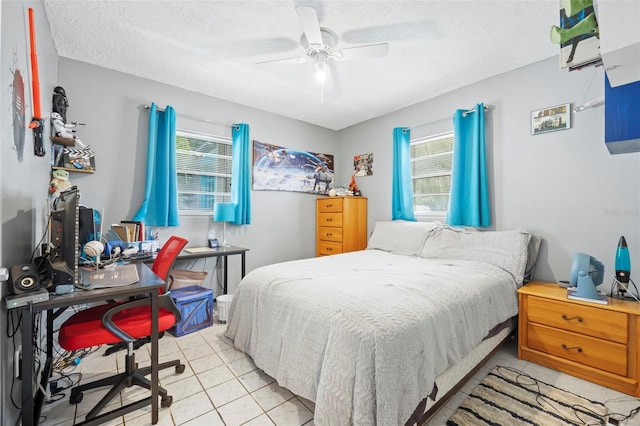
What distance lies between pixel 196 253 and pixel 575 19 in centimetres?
313

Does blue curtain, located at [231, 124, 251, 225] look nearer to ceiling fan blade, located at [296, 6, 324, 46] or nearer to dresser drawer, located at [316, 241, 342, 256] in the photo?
dresser drawer, located at [316, 241, 342, 256]

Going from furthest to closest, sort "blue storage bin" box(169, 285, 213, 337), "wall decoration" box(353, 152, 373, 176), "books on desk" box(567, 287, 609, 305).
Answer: "wall decoration" box(353, 152, 373, 176) < "blue storage bin" box(169, 285, 213, 337) < "books on desk" box(567, 287, 609, 305)

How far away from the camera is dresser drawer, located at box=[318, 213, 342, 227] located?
13.3ft

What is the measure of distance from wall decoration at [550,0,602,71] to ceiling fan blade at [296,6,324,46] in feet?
4.60

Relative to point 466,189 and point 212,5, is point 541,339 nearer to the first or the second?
point 466,189

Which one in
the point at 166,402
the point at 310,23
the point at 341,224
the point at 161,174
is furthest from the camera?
the point at 341,224

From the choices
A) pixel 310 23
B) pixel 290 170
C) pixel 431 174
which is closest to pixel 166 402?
pixel 310 23

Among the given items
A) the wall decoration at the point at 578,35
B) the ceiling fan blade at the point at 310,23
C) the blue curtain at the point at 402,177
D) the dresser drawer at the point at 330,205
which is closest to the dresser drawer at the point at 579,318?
the blue curtain at the point at 402,177

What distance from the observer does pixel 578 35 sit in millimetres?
760

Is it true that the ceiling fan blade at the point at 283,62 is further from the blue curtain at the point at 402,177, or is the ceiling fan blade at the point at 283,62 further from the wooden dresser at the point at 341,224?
the wooden dresser at the point at 341,224

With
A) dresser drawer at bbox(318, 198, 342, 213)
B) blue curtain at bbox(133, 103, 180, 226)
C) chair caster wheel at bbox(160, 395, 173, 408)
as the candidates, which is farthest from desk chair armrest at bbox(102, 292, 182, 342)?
dresser drawer at bbox(318, 198, 342, 213)

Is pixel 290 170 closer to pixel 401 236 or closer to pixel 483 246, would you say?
pixel 401 236

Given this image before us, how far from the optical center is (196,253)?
114 inches

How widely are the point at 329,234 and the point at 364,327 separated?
9.67 ft
